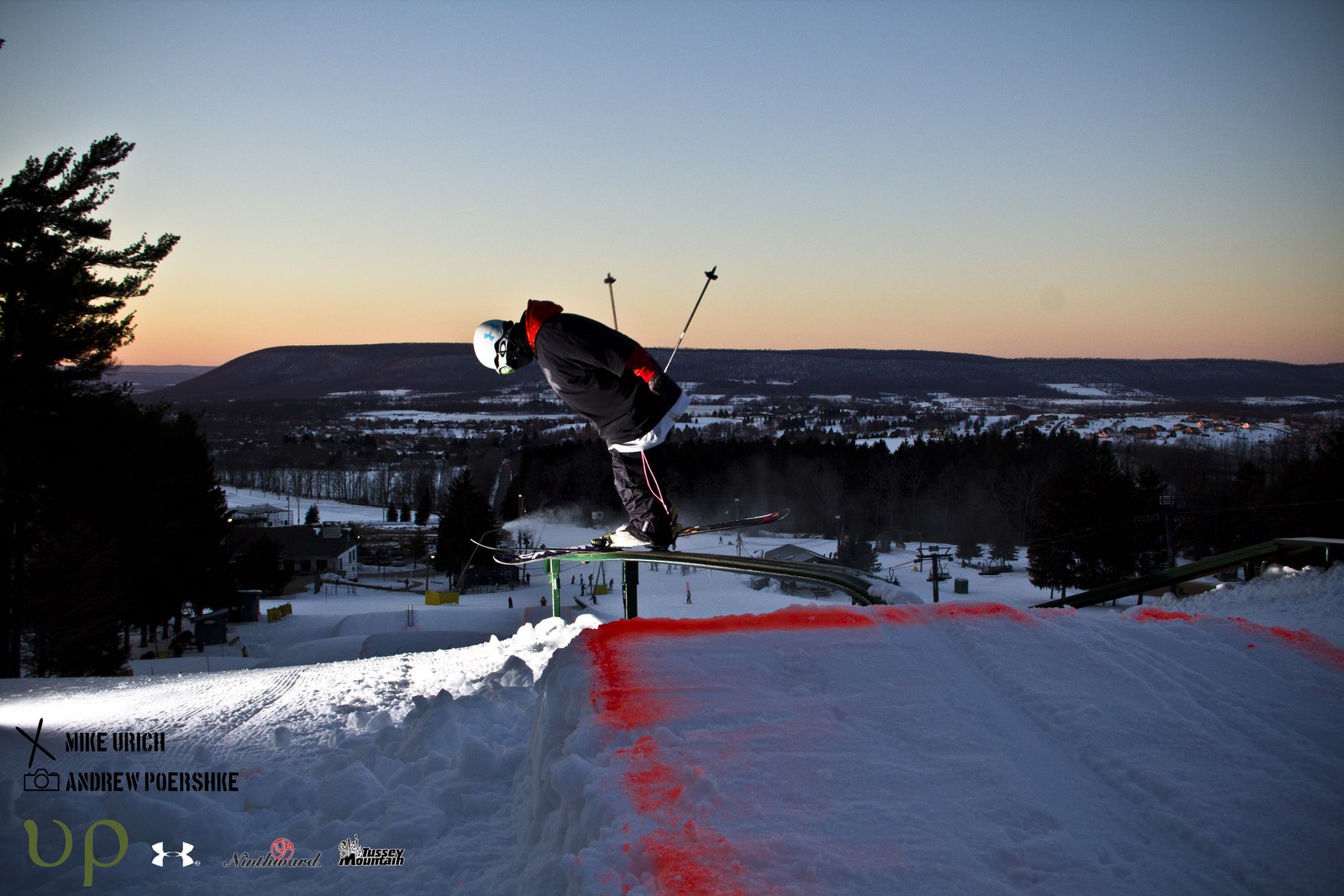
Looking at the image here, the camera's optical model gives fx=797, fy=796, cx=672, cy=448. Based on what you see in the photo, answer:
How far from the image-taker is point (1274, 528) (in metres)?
26.9

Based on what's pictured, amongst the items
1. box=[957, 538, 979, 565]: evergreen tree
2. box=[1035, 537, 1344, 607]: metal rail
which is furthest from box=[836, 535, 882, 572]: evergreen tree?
box=[1035, 537, 1344, 607]: metal rail

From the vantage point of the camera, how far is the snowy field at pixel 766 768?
241cm

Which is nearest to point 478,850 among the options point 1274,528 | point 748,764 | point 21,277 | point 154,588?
point 748,764

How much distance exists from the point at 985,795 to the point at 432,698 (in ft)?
9.58

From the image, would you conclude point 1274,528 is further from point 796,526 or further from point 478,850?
point 796,526

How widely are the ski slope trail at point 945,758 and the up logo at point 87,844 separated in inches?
65.7

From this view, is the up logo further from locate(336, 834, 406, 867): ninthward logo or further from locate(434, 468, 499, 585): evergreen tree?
locate(434, 468, 499, 585): evergreen tree

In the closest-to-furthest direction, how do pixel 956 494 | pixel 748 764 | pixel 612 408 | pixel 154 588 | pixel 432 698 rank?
pixel 748 764 < pixel 432 698 < pixel 612 408 < pixel 154 588 < pixel 956 494

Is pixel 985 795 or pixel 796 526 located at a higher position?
pixel 985 795

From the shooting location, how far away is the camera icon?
144 inches

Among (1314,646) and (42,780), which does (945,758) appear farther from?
(42,780)

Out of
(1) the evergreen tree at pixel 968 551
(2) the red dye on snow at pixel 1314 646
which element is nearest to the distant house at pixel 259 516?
(2) the red dye on snow at pixel 1314 646

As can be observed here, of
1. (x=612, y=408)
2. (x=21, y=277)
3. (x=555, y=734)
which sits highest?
(x=21, y=277)

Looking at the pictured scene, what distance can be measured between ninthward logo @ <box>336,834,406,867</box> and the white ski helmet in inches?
139
